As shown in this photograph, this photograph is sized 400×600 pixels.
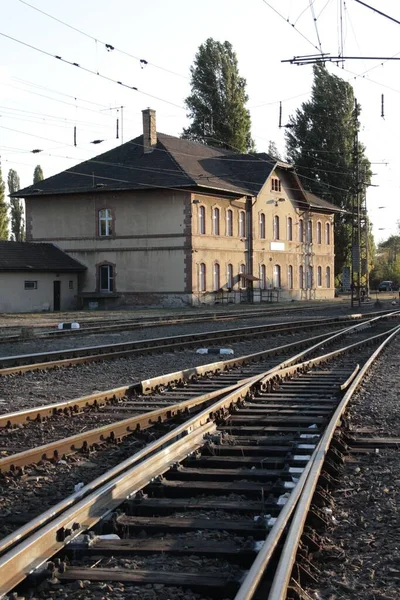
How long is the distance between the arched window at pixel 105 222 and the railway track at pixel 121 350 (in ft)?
87.0

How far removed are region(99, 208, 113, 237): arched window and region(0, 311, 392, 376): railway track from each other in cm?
2650

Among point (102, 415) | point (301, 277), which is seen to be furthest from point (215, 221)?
point (102, 415)

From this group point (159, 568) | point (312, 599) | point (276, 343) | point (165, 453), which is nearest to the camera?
point (312, 599)

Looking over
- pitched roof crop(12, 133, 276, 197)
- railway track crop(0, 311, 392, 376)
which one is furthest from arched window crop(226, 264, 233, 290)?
railway track crop(0, 311, 392, 376)

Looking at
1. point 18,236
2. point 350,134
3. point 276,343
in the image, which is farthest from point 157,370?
point 18,236

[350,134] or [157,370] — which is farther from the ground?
[350,134]

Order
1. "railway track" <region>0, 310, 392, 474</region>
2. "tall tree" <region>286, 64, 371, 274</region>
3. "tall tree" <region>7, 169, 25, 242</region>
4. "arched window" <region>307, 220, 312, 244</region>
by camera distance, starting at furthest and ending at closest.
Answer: "tall tree" <region>7, 169, 25, 242</region> → "tall tree" <region>286, 64, 371, 274</region> → "arched window" <region>307, 220, 312, 244</region> → "railway track" <region>0, 310, 392, 474</region>

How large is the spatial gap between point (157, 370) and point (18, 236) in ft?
323

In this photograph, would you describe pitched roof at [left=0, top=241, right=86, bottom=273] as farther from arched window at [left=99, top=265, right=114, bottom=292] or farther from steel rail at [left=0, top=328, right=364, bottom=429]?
steel rail at [left=0, top=328, right=364, bottom=429]

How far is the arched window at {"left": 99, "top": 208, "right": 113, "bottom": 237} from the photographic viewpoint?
51875mm

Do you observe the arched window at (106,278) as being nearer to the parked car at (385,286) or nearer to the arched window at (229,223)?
the arched window at (229,223)

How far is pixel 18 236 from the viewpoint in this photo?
362ft

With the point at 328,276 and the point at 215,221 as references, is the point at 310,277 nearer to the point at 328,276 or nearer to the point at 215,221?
the point at 328,276

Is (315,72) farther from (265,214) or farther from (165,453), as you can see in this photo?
(165,453)
